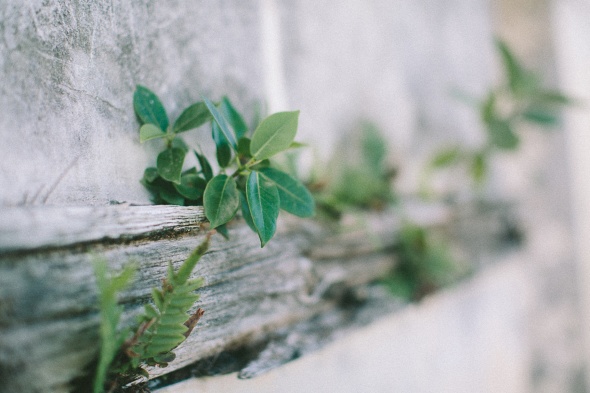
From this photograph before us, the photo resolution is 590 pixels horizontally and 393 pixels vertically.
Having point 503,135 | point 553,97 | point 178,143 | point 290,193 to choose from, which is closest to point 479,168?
point 503,135

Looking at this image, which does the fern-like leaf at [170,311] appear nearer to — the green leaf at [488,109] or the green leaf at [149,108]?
the green leaf at [149,108]

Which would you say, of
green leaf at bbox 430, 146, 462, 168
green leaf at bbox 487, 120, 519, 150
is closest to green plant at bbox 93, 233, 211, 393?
green leaf at bbox 430, 146, 462, 168

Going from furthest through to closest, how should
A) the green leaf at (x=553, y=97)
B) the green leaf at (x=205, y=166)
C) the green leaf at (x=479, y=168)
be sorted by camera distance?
1. the green leaf at (x=479, y=168)
2. the green leaf at (x=553, y=97)
3. the green leaf at (x=205, y=166)

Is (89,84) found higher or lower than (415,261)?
higher

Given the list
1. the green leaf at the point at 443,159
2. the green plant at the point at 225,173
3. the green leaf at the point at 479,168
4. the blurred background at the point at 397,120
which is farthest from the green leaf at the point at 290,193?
the green leaf at the point at 479,168

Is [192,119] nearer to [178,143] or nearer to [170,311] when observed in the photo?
[178,143]

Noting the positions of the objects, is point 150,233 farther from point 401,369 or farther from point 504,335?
point 504,335
